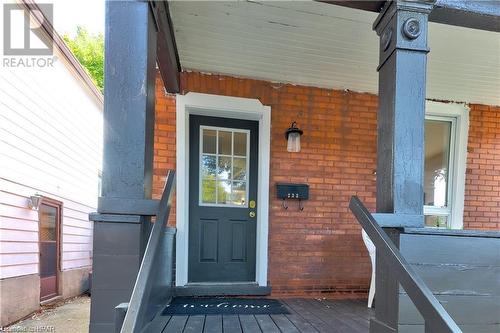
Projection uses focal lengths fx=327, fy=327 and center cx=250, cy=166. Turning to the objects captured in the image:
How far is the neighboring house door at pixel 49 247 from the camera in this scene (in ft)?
17.0

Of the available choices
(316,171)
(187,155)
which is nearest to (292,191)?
(316,171)

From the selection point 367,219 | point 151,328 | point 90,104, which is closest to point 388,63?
point 367,219

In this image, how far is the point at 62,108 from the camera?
232 inches

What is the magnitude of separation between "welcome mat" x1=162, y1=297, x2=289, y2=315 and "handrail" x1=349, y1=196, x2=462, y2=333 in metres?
1.59

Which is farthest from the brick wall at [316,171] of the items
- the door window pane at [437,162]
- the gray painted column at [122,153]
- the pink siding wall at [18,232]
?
the pink siding wall at [18,232]

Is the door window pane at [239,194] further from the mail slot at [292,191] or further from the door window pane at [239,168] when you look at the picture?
the mail slot at [292,191]

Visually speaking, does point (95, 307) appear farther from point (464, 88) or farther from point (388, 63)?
point (464, 88)

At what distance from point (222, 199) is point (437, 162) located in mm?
2743

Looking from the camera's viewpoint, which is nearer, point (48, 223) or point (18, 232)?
point (18, 232)

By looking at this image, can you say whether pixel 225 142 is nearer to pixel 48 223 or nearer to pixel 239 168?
pixel 239 168

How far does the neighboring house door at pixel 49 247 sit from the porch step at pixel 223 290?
3.31m

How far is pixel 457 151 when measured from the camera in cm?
397

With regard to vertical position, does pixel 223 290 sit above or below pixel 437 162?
below

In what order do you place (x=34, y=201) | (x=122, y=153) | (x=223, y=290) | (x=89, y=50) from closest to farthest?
1. (x=122, y=153)
2. (x=223, y=290)
3. (x=34, y=201)
4. (x=89, y=50)
